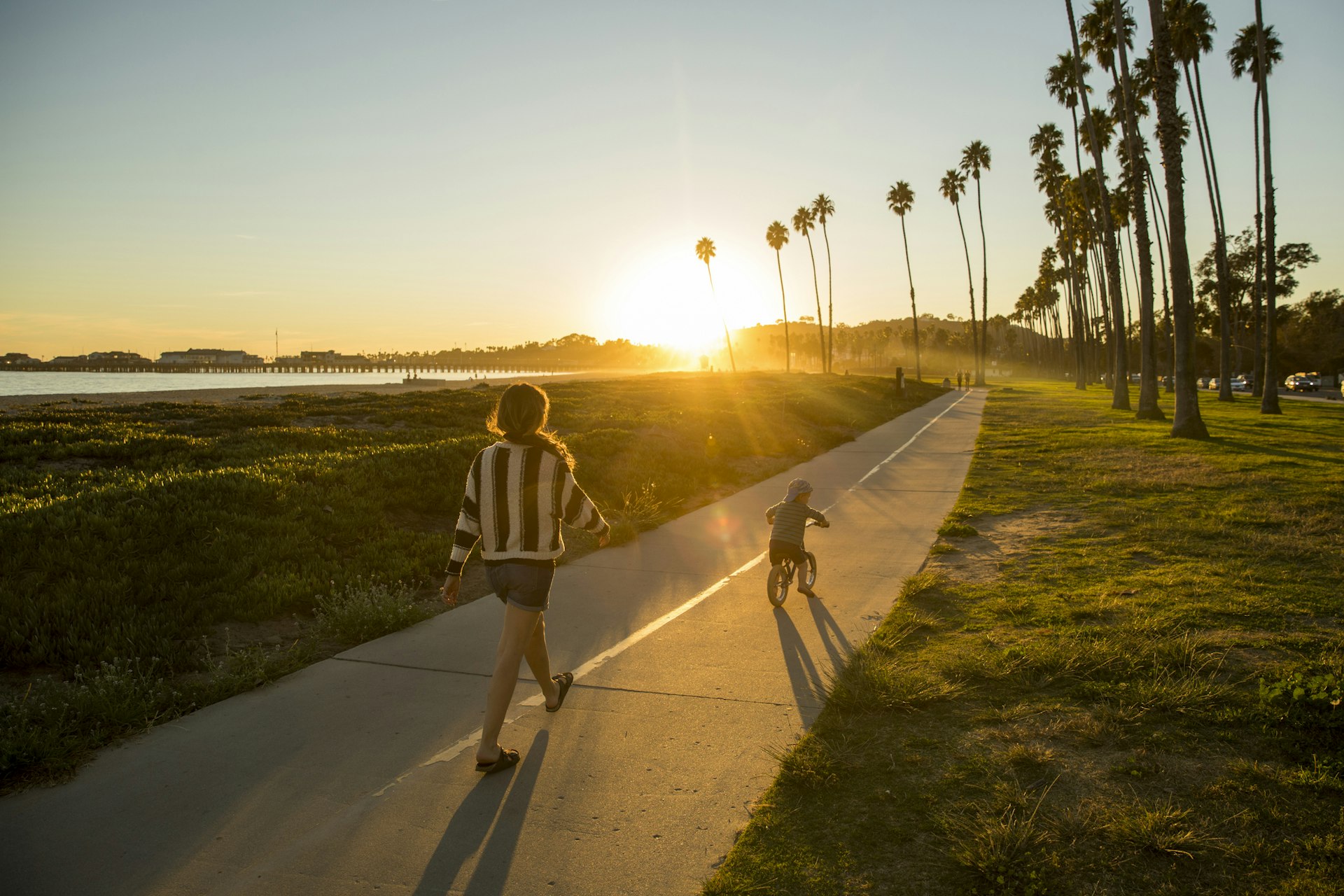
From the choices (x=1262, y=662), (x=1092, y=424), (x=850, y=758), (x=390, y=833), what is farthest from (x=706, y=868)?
(x=1092, y=424)

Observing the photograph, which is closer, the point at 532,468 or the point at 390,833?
the point at 390,833

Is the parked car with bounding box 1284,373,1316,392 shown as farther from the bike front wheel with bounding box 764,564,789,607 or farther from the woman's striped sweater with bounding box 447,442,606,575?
the woman's striped sweater with bounding box 447,442,606,575

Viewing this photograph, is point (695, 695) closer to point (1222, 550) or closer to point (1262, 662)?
point (1262, 662)

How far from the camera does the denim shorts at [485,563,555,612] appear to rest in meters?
4.12

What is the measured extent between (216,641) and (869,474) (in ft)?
39.5

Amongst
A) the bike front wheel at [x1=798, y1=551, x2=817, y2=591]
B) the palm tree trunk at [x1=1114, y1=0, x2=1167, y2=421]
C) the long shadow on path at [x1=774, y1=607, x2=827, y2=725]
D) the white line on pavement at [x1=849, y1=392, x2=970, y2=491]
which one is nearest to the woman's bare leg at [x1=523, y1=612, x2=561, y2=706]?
the long shadow on path at [x1=774, y1=607, x2=827, y2=725]

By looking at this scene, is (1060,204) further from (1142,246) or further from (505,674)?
(505,674)

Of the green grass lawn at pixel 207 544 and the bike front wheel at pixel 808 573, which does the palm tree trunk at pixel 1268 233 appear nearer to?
the green grass lawn at pixel 207 544

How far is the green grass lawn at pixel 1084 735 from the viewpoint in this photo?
3.06 metres

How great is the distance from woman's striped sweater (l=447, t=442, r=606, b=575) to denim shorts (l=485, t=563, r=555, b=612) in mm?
38

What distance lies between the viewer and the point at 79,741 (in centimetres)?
436

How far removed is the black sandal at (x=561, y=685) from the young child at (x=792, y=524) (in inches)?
101

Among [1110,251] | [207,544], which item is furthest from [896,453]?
[1110,251]

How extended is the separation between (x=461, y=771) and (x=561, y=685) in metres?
0.94
